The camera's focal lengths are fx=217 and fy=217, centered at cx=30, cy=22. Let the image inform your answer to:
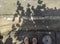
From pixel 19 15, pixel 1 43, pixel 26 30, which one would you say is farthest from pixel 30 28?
pixel 1 43

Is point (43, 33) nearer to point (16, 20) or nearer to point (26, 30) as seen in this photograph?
point (26, 30)

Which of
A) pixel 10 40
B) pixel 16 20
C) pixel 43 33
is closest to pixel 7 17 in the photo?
pixel 16 20

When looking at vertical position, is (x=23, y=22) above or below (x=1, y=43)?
above

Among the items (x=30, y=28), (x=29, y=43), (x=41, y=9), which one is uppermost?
(x=41, y=9)

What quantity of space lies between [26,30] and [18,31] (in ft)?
0.76

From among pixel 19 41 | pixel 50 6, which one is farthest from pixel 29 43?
pixel 50 6

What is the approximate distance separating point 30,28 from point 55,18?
2.51 feet

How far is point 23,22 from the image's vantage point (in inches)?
244

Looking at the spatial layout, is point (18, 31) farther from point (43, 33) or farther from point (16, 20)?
point (43, 33)

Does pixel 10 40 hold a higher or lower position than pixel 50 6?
lower

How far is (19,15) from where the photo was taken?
630cm

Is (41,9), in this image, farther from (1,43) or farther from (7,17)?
(1,43)

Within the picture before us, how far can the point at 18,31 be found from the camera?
618 cm

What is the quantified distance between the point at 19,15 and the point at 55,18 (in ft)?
3.42
